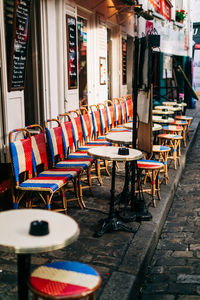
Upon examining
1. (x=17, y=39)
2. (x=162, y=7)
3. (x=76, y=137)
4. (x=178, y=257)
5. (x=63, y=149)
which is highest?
(x=162, y=7)

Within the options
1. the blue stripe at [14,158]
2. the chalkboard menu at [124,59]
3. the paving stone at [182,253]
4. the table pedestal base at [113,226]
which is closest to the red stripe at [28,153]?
the blue stripe at [14,158]

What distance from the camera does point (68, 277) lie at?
2.60 meters

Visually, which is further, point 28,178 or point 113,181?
point 28,178

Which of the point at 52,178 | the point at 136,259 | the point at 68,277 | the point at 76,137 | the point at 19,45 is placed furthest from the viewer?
the point at 76,137

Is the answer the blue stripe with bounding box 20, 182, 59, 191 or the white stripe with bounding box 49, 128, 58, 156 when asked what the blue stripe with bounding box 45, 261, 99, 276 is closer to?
the blue stripe with bounding box 20, 182, 59, 191

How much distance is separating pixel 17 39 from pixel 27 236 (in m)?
3.91

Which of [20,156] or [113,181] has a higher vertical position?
[20,156]

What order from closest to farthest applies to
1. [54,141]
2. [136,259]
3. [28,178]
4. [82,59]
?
[136,259] → [28,178] → [54,141] → [82,59]

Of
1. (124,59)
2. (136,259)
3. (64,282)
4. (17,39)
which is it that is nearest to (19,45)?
(17,39)

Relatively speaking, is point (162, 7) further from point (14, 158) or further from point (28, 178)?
point (14, 158)

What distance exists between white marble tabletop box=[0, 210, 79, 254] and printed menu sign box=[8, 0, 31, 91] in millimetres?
3248

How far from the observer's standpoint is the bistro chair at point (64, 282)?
244 cm

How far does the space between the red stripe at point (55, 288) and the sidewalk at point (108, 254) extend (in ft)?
2.94

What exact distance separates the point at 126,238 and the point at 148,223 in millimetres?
605
